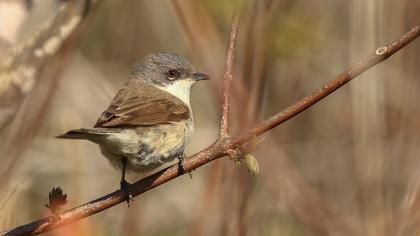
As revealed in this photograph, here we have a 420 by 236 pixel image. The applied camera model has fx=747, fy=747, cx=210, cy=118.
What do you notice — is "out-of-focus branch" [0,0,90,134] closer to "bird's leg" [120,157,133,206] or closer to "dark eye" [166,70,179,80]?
"bird's leg" [120,157,133,206]

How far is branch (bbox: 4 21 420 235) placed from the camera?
234cm

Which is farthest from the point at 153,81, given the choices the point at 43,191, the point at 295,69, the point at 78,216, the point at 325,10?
the point at 78,216

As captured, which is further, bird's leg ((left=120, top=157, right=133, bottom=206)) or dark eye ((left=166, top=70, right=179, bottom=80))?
dark eye ((left=166, top=70, right=179, bottom=80))

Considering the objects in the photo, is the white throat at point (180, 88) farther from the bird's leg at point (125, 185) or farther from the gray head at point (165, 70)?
the bird's leg at point (125, 185)

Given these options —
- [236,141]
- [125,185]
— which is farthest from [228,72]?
[125,185]

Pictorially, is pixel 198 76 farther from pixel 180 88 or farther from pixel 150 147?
pixel 150 147

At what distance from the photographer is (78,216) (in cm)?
271

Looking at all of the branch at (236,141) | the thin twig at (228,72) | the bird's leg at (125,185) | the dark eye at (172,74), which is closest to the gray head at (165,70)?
the dark eye at (172,74)

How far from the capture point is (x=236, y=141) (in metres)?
2.65

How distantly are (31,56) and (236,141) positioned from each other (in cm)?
108

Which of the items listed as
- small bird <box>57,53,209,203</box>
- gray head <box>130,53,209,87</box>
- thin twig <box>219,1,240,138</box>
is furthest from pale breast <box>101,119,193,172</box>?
thin twig <box>219,1,240,138</box>

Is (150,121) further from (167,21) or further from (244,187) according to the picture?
(167,21)

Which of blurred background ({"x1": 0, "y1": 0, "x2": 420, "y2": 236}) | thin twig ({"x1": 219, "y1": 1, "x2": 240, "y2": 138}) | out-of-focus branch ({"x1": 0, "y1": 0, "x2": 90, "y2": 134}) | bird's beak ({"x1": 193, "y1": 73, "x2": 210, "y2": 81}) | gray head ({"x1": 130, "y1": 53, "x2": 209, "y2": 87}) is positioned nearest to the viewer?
thin twig ({"x1": 219, "y1": 1, "x2": 240, "y2": 138})

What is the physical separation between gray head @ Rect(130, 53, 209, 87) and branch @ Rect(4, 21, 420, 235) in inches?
73.8
